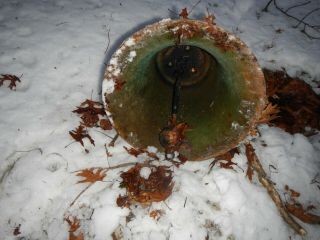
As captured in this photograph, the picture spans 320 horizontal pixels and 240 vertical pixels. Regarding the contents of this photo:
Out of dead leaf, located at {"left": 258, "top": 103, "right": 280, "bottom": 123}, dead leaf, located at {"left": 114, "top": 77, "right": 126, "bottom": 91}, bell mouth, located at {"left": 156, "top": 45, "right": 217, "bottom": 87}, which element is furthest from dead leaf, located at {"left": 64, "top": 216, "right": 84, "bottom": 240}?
dead leaf, located at {"left": 258, "top": 103, "right": 280, "bottom": 123}

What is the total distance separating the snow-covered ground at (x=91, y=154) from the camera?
1.89 m

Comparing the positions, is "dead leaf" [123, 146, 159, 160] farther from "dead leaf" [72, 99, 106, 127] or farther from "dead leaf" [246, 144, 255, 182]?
"dead leaf" [246, 144, 255, 182]

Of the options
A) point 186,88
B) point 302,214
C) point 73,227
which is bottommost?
point 73,227

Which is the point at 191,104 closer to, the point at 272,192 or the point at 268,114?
the point at 268,114

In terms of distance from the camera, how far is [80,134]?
86.4 inches

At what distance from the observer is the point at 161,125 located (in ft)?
6.76

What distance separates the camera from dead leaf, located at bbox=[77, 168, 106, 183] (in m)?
2.02

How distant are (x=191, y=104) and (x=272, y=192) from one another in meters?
0.89

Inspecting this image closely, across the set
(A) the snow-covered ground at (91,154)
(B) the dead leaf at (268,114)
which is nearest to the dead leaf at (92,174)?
(A) the snow-covered ground at (91,154)

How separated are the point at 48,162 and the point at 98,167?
38cm

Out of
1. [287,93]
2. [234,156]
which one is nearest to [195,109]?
[234,156]

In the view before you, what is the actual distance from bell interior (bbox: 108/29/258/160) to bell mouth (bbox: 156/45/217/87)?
24 millimetres

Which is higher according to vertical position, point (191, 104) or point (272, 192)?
point (191, 104)

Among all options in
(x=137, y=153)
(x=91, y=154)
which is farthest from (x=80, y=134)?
(x=137, y=153)
